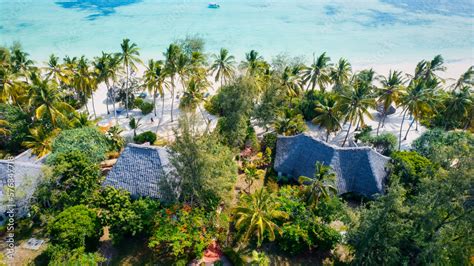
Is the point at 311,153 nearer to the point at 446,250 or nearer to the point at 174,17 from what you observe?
the point at 446,250

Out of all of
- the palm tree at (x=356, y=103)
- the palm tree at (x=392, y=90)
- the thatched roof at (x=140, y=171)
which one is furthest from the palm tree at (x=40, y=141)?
the palm tree at (x=392, y=90)

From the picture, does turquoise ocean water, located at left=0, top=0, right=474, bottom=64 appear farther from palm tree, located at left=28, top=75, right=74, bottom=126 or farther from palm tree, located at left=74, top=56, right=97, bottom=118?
palm tree, located at left=28, top=75, right=74, bottom=126

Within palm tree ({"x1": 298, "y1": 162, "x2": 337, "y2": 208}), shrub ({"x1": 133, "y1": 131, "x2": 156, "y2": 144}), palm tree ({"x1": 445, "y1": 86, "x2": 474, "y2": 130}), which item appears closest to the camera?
palm tree ({"x1": 298, "y1": 162, "x2": 337, "y2": 208})

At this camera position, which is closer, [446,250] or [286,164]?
[446,250]

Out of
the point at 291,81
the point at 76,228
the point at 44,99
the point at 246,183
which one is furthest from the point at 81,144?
the point at 291,81

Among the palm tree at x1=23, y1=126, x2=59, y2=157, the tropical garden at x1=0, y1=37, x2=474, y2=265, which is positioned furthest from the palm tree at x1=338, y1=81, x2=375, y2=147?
the palm tree at x1=23, y1=126, x2=59, y2=157

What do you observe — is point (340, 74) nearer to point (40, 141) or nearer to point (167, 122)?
point (167, 122)

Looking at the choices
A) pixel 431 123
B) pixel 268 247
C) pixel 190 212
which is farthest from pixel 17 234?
pixel 431 123
